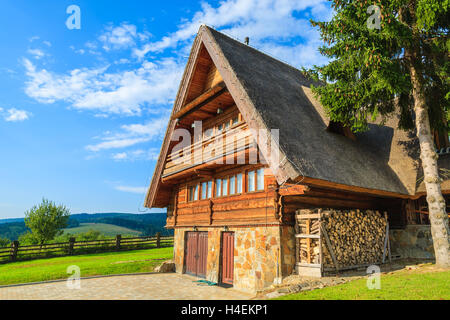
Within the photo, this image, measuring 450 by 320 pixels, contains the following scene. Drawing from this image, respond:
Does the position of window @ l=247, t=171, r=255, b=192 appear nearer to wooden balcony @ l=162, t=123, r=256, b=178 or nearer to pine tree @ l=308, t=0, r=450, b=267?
wooden balcony @ l=162, t=123, r=256, b=178

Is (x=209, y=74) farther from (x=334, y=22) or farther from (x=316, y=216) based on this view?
(x=316, y=216)

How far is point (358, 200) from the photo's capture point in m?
12.4

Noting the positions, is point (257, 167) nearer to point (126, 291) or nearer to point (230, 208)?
point (230, 208)

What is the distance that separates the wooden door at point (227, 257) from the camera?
11922 millimetres

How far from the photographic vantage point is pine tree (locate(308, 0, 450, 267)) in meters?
9.73

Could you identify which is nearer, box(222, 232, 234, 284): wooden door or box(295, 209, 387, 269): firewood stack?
box(295, 209, 387, 269): firewood stack

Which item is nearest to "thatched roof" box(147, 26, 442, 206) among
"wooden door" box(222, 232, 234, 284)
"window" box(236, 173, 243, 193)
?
"window" box(236, 173, 243, 193)

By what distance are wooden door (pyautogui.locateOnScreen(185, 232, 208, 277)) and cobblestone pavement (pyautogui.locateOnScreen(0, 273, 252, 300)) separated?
88 centimetres

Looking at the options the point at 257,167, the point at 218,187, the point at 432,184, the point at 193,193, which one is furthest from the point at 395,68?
the point at 193,193

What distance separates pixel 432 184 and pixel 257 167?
6.17 metres

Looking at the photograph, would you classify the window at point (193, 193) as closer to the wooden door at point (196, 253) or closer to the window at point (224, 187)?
the wooden door at point (196, 253)
